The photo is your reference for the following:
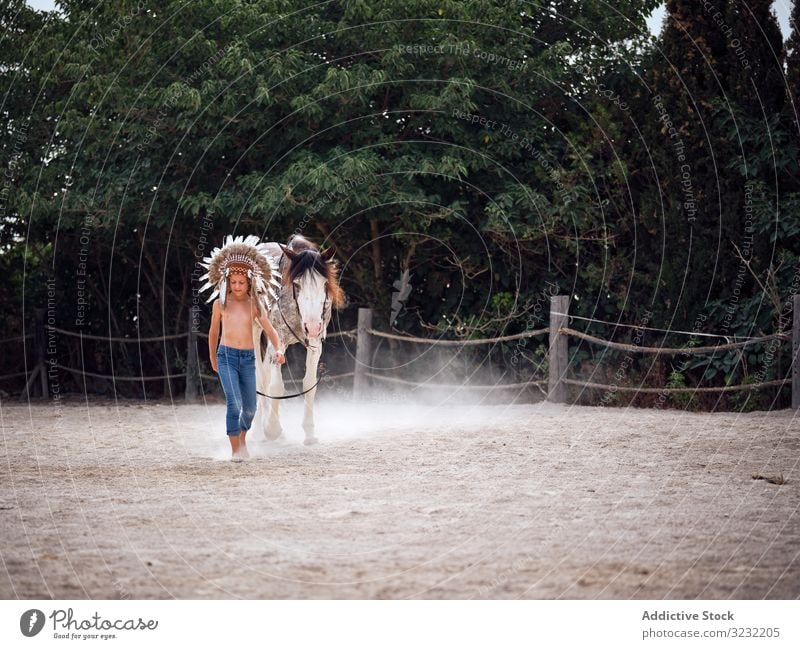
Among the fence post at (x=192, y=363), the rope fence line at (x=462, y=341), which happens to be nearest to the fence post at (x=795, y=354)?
the rope fence line at (x=462, y=341)

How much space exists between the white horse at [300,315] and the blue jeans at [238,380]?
54 centimetres

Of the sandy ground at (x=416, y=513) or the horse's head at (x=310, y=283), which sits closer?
the sandy ground at (x=416, y=513)

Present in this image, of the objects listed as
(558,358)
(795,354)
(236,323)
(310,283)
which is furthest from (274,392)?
(795,354)

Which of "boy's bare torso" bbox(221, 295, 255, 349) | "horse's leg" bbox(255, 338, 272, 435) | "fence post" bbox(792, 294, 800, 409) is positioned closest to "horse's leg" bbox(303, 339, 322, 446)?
"horse's leg" bbox(255, 338, 272, 435)

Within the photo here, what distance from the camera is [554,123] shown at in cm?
1293

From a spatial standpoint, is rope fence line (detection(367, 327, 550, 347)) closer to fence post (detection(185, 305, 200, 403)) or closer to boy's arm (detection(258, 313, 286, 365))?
fence post (detection(185, 305, 200, 403))

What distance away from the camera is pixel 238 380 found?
740 cm

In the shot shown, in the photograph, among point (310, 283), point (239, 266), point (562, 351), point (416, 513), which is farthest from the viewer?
point (562, 351)

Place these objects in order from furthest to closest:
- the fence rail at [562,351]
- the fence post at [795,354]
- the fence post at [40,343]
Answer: the fence post at [40,343] < the fence rail at [562,351] < the fence post at [795,354]

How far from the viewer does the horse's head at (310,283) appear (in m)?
8.00

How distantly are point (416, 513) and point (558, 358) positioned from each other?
648cm

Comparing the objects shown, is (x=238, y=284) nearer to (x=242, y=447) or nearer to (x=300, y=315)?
(x=300, y=315)

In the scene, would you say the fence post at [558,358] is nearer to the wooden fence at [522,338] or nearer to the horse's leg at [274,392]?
the wooden fence at [522,338]

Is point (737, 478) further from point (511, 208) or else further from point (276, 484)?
point (511, 208)
